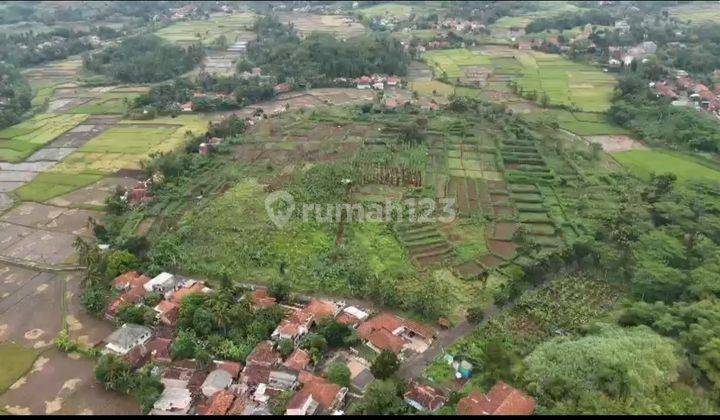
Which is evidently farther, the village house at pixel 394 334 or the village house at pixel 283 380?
the village house at pixel 394 334

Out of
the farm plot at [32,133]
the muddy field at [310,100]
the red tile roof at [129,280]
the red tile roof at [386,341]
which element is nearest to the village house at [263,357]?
the red tile roof at [386,341]

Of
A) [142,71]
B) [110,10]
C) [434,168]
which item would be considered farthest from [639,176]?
[110,10]

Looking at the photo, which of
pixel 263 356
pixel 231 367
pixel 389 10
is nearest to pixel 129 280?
pixel 231 367

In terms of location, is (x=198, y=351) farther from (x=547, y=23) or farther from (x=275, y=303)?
(x=547, y=23)

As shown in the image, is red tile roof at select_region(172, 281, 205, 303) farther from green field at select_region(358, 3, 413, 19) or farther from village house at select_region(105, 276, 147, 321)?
green field at select_region(358, 3, 413, 19)

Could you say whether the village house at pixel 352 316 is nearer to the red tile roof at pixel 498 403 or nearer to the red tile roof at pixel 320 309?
the red tile roof at pixel 320 309

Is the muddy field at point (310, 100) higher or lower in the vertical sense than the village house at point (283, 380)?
higher
